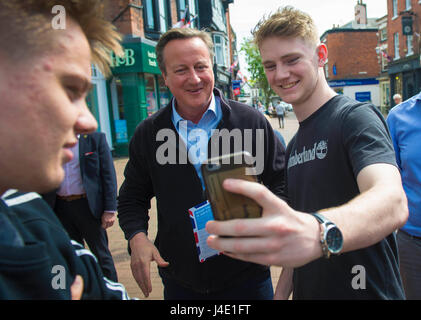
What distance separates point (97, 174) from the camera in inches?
141

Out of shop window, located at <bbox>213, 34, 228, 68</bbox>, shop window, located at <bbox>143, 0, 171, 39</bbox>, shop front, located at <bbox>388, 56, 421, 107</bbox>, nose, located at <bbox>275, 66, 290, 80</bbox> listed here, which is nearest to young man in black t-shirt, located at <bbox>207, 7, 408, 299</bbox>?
nose, located at <bbox>275, 66, 290, 80</bbox>

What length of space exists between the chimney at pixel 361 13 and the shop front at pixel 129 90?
48.0 meters

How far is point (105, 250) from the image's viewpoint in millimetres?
3523

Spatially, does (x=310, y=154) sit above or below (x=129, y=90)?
below

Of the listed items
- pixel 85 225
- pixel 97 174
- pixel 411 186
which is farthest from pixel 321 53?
pixel 85 225

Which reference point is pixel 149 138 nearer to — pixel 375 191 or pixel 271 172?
pixel 271 172

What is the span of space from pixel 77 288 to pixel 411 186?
91.1 inches

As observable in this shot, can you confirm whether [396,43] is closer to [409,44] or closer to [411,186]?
[409,44]

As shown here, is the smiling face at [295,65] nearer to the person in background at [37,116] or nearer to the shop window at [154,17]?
the person in background at [37,116]

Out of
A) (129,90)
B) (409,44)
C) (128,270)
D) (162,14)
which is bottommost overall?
(128,270)

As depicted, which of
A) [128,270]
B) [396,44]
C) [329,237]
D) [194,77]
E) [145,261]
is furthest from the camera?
[396,44]

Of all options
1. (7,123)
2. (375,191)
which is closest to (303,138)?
(375,191)

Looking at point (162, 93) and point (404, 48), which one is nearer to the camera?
point (162, 93)

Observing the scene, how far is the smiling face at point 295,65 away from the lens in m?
1.81
